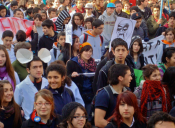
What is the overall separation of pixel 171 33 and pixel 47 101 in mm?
4298

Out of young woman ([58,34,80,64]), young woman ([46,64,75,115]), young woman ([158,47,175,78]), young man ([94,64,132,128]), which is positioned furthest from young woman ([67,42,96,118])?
young man ([94,64,132,128])

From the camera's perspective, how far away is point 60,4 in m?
12.5

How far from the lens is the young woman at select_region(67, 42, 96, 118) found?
19.5ft

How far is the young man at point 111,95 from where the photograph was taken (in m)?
3.91

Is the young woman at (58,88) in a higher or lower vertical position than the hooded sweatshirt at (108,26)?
lower

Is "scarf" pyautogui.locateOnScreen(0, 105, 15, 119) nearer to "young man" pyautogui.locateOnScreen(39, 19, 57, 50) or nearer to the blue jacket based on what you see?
the blue jacket

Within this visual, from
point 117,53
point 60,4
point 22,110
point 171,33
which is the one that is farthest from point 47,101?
point 60,4

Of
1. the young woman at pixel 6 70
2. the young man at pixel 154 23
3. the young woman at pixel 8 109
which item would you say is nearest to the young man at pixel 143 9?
the young man at pixel 154 23

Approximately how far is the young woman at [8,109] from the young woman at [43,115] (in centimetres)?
50

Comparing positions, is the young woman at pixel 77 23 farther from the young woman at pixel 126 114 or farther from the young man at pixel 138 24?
the young woman at pixel 126 114

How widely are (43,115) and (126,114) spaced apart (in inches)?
38.8

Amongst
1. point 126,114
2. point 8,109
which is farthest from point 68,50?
point 126,114

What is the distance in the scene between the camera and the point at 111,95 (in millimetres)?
4000

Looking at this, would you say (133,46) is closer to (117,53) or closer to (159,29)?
(117,53)
